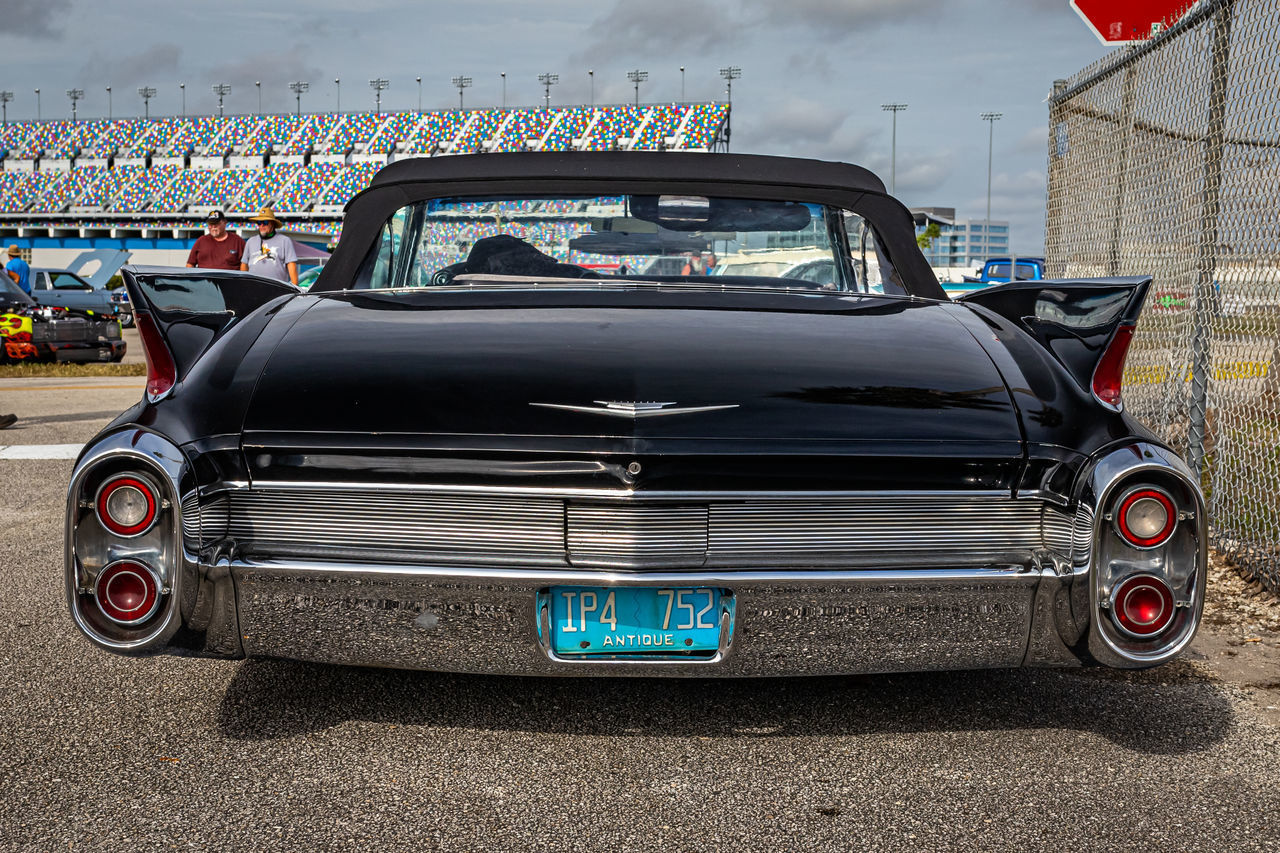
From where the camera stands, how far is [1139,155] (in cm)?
603

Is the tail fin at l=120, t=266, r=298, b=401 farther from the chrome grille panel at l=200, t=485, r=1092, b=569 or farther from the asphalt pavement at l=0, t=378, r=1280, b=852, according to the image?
the asphalt pavement at l=0, t=378, r=1280, b=852

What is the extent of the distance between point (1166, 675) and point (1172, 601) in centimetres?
106

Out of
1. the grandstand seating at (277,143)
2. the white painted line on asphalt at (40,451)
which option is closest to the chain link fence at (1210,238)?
the white painted line on asphalt at (40,451)

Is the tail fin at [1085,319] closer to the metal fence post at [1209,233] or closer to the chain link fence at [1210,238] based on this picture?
the chain link fence at [1210,238]

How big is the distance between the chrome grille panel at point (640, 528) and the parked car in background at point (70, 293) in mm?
23071

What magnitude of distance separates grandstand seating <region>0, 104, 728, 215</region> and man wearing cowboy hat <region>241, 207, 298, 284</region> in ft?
162

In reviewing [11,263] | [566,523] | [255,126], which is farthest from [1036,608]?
[255,126]

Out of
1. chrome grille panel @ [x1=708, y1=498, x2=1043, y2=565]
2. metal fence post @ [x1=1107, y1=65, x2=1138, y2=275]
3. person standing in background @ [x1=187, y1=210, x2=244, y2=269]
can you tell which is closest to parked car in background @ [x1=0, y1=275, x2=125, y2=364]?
person standing in background @ [x1=187, y1=210, x2=244, y2=269]

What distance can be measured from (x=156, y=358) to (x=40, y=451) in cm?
549

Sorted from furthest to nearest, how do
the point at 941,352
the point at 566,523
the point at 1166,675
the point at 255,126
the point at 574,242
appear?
the point at 255,126, the point at 574,242, the point at 1166,675, the point at 941,352, the point at 566,523

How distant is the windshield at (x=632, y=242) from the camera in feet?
11.6

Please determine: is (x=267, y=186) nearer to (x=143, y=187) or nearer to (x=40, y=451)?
(x=143, y=187)

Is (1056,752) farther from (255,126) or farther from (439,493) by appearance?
(255,126)

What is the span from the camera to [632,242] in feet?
11.8
